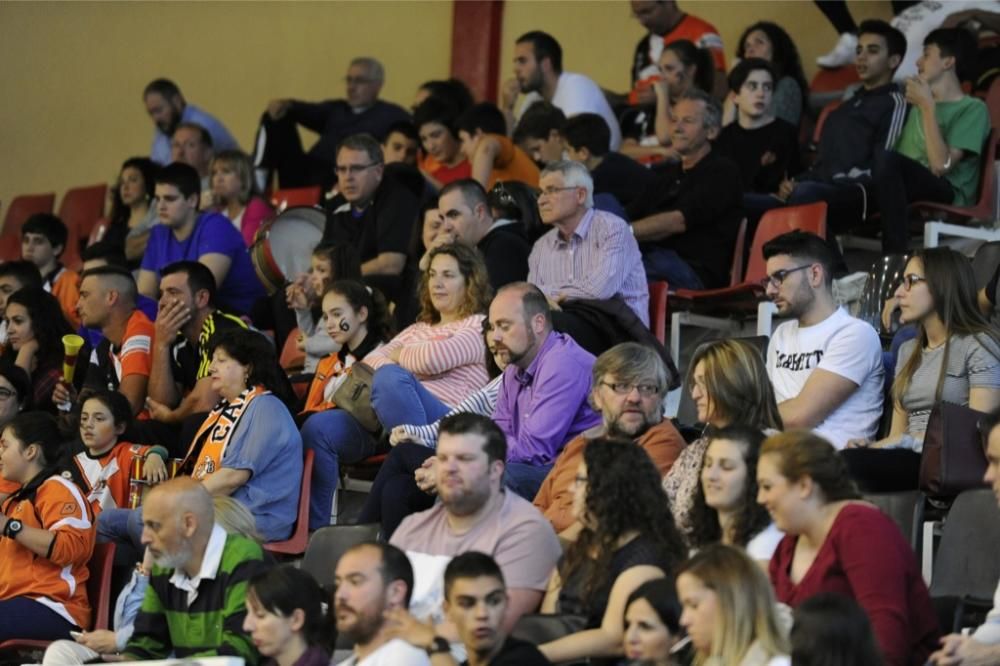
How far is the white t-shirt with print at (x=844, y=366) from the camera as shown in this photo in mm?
5762

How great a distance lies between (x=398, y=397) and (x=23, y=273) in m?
3.00

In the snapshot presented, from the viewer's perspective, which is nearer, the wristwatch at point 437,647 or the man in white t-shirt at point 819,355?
the wristwatch at point 437,647

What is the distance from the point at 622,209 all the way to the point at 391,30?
4.10m

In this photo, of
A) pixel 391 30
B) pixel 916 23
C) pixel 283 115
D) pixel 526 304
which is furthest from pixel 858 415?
pixel 391 30

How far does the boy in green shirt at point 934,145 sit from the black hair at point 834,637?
3.97m

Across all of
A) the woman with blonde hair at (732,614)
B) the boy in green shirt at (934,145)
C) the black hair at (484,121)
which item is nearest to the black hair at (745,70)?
the boy in green shirt at (934,145)

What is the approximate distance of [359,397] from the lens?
21.2 ft

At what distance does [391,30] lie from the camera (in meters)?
11.6

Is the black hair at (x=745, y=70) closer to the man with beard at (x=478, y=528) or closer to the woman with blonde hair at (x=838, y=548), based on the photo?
the man with beard at (x=478, y=528)

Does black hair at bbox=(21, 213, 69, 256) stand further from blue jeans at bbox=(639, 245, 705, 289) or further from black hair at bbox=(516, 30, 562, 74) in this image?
blue jeans at bbox=(639, 245, 705, 289)

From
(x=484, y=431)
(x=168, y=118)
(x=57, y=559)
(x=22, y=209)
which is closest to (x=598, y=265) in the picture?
(x=484, y=431)

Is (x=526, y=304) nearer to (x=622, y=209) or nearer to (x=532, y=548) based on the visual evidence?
(x=532, y=548)

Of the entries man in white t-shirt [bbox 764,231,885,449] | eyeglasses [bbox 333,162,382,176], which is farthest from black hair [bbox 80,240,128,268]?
man in white t-shirt [bbox 764,231,885,449]

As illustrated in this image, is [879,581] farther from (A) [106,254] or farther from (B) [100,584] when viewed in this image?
(A) [106,254]
